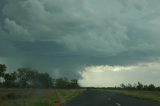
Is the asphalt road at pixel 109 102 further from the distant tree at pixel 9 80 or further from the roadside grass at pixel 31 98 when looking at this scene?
the distant tree at pixel 9 80

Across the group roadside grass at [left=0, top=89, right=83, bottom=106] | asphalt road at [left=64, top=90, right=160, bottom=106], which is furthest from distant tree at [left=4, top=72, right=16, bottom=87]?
asphalt road at [left=64, top=90, right=160, bottom=106]

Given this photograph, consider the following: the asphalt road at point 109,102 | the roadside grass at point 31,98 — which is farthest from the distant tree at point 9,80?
the asphalt road at point 109,102

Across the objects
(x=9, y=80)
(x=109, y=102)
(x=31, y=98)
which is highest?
(x=9, y=80)

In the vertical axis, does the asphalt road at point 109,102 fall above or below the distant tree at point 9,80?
below

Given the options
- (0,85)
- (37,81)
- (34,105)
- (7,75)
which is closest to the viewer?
(34,105)

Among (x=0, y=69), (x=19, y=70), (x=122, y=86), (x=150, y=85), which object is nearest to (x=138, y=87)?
(x=150, y=85)

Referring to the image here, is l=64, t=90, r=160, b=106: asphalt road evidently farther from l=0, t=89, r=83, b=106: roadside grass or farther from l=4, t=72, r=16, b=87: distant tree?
l=4, t=72, r=16, b=87: distant tree

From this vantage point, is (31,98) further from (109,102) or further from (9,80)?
(9,80)

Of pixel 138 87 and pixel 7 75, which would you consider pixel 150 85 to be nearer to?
pixel 138 87

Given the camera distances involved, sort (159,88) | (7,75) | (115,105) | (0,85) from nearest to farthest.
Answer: (115,105) < (159,88) < (0,85) < (7,75)

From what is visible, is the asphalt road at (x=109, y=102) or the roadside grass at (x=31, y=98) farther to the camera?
the roadside grass at (x=31, y=98)

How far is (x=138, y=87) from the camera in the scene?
13975 cm

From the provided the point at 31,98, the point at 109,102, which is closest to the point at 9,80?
the point at 31,98

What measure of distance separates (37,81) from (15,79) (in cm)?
2190
